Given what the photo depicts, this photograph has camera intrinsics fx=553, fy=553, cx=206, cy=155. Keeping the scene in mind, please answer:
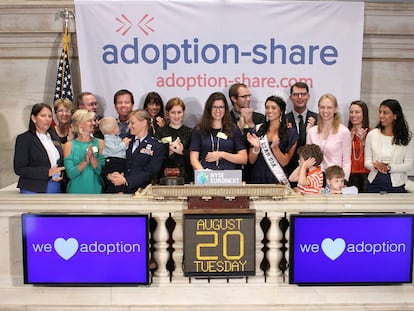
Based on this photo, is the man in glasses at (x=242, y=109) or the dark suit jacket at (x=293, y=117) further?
the dark suit jacket at (x=293, y=117)

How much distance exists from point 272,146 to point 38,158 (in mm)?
2331

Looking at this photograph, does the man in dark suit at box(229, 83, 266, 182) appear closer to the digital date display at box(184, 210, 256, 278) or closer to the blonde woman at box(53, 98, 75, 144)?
the blonde woman at box(53, 98, 75, 144)

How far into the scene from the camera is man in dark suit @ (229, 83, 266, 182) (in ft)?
21.0

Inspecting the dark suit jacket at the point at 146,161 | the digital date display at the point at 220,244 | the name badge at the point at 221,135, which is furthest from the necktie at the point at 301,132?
the digital date display at the point at 220,244

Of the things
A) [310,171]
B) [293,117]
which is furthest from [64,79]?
[310,171]

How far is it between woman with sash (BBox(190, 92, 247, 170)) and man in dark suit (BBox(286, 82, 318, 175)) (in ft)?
3.53

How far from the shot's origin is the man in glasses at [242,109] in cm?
641

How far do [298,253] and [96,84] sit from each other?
151 inches

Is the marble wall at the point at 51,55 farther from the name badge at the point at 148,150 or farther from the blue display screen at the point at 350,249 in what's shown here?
the blue display screen at the point at 350,249

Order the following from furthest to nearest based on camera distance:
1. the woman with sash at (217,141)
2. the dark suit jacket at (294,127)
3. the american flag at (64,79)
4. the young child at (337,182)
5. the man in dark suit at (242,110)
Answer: the american flag at (64,79), the man in dark suit at (242,110), the dark suit jacket at (294,127), the woman with sash at (217,141), the young child at (337,182)

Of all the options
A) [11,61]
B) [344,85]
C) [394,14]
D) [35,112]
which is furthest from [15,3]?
[394,14]

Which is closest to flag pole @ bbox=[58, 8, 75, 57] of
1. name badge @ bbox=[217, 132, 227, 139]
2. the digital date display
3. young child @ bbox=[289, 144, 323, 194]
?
name badge @ bbox=[217, 132, 227, 139]

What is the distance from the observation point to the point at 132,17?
703 cm

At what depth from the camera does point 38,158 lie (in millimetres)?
5090
